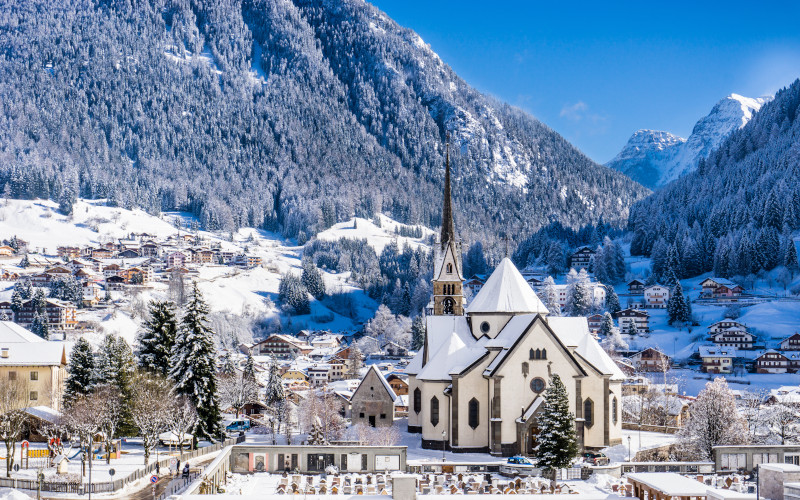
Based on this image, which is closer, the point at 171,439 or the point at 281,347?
the point at 171,439

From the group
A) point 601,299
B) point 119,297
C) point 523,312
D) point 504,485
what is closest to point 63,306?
point 119,297

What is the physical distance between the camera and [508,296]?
67.2m

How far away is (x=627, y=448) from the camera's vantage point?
62594mm

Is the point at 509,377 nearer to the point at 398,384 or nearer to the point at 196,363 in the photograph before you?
the point at 196,363

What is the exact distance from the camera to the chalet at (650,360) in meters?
132

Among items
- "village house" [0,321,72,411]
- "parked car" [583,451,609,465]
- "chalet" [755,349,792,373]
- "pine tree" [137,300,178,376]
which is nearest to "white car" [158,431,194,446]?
"pine tree" [137,300,178,376]

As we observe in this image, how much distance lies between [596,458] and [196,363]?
27126mm

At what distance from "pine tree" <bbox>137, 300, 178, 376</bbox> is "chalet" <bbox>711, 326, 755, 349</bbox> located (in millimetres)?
101758

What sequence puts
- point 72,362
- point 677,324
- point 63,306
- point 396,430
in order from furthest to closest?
point 63,306
point 677,324
point 396,430
point 72,362

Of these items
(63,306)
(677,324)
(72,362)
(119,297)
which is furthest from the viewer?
(119,297)

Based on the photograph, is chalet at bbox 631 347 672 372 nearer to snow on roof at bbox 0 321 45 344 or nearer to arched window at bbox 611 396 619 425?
arched window at bbox 611 396 619 425

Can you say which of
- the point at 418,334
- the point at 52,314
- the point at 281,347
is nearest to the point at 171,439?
the point at 418,334

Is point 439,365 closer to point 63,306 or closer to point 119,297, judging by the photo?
point 63,306

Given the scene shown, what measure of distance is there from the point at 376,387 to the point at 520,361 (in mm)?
14915
